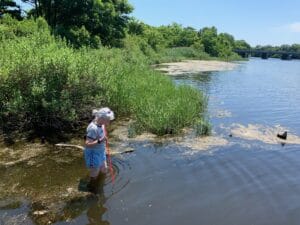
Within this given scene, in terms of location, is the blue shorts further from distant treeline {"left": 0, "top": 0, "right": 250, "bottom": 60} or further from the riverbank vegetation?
distant treeline {"left": 0, "top": 0, "right": 250, "bottom": 60}

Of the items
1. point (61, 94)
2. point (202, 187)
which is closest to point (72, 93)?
point (61, 94)

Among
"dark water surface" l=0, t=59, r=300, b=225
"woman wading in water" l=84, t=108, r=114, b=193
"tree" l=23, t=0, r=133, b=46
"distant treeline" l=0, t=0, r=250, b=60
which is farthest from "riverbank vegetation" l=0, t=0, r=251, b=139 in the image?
"tree" l=23, t=0, r=133, b=46

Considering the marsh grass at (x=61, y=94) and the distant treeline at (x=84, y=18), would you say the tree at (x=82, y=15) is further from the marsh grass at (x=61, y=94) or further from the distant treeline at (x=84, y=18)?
the marsh grass at (x=61, y=94)

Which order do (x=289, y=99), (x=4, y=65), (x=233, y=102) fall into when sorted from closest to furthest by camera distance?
(x=4, y=65) → (x=233, y=102) → (x=289, y=99)

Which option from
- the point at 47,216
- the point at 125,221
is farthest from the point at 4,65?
the point at 125,221

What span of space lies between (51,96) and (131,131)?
281 cm

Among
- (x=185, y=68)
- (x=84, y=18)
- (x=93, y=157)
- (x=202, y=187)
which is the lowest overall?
(x=185, y=68)

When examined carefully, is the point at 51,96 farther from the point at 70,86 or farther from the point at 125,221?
the point at 125,221

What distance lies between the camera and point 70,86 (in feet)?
37.3

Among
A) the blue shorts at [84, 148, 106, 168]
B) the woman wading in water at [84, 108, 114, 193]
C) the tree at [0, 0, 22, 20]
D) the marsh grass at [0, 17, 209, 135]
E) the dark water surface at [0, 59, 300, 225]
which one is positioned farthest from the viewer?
the tree at [0, 0, 22, 20]

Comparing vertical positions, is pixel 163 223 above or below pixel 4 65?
below

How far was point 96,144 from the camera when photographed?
7.40m

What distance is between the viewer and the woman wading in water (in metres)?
7.12

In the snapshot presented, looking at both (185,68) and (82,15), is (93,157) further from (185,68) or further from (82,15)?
(185,68)
